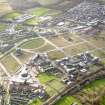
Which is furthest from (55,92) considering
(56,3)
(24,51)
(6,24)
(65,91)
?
(56,3)

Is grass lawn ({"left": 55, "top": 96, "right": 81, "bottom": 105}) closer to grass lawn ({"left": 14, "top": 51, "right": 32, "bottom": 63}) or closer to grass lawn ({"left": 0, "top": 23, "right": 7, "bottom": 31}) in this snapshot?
grass lawn ({"left": 14, "top": 51, "right": 32, "bottom": 63})

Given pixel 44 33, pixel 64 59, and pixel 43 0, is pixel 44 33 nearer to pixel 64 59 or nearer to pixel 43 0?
pixel 64 59

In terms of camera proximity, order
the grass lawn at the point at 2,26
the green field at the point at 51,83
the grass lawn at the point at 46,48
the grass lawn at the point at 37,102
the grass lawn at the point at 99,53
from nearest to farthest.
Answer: the grass lawn at the point at 37,102
the green field at the point at 51,83
the grass lawn at the point at 99,53
the grass lawn at the point at 46,48
the grass lawn at the point at 2,26

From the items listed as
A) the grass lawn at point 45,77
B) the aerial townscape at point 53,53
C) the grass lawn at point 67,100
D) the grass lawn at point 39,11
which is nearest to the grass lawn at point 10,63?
the aerial townscape at point 53,53

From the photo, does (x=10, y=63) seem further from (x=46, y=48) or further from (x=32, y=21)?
(x=32, y=21)

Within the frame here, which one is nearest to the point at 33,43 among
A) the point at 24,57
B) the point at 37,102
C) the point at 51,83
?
the point at 24,57

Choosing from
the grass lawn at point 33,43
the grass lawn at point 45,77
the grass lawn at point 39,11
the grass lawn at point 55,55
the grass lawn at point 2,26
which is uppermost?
the grass lawn at point 45,77

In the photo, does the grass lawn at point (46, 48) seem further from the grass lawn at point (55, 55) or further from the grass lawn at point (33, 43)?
the grass lawn at point (55, 55)
